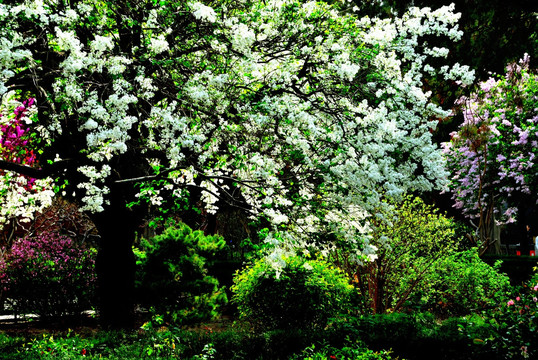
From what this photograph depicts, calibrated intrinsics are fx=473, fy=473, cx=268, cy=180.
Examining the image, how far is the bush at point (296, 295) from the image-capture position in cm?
827

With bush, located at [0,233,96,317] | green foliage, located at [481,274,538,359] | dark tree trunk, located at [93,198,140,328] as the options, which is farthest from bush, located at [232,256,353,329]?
bush, located at [0,233,96,317]

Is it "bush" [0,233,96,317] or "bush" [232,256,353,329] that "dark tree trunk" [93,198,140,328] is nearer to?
"bush" [232,256,353,329]

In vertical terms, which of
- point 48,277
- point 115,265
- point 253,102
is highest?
point 253,102

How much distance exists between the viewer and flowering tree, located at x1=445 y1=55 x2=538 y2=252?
50.3 ft

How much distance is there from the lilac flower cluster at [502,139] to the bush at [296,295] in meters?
8.08

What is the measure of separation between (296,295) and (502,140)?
36.8 feet

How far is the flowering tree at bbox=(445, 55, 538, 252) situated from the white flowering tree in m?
8.77

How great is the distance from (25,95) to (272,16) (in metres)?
4.40

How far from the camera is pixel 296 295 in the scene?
823 centimetres

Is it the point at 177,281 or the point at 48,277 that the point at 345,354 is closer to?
the point at 177,281

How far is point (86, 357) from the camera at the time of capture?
5367mm

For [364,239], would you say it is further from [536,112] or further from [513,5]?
[536,112]

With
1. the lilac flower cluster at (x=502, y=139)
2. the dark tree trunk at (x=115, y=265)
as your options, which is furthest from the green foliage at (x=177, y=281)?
the lilac flower cluster at (x=502, y=139)

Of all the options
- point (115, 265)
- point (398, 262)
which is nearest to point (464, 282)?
point (398, 262)
